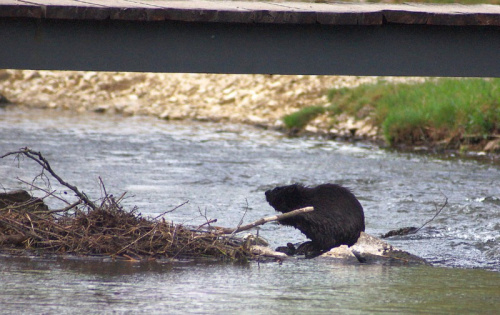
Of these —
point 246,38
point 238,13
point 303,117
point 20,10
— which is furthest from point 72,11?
point 303,117

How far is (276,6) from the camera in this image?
6793 mm

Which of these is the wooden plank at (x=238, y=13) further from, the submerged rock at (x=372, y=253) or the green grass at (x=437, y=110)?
the green grass at (x=437, y=110)

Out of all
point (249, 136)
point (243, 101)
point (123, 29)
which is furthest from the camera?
point (243, 101)

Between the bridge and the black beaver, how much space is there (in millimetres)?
1039

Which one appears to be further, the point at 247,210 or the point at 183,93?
the point at 183,93

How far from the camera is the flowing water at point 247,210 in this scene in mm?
5148

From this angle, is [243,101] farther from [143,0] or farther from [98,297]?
[98,297]

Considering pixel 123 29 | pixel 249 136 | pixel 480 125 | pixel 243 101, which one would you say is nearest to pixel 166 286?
pixel 123 29

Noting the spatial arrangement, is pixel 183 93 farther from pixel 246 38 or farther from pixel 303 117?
pixel 246 38

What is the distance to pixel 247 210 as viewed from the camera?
9422mm

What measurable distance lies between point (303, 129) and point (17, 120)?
659 cm

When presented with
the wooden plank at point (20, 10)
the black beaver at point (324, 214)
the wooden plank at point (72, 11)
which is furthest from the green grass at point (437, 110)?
the wooden plank at point (20, 10)

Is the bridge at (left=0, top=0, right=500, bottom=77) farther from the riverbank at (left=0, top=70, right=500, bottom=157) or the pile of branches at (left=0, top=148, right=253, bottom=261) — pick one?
the riverbank at (left=0, top=70, right=500, bottom=157)

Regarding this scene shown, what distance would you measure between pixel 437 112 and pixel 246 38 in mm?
10472
